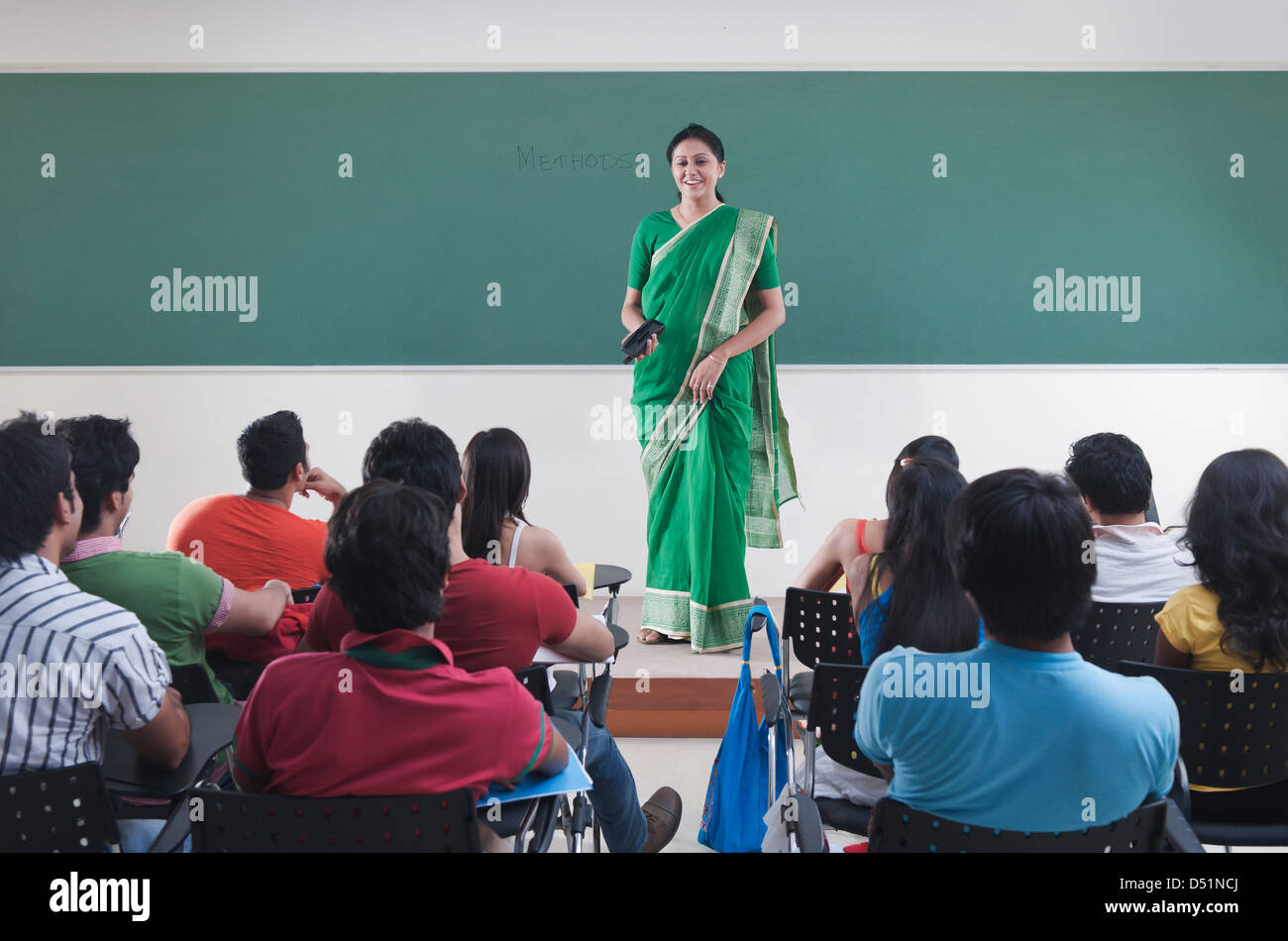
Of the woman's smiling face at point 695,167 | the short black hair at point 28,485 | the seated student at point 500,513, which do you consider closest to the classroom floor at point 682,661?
the seated student at point 500,513

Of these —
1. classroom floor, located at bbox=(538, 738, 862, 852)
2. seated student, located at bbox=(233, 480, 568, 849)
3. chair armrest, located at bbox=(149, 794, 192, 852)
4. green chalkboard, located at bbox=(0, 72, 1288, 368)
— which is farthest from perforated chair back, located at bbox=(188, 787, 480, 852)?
green chalkboard, located at bbox=(0, 72, 1288, 368)

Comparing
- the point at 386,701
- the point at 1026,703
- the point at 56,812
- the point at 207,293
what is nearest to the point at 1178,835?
the point at 1026,703

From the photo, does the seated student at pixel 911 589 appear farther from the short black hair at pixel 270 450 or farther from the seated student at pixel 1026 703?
the short black hair at pixel 270 450

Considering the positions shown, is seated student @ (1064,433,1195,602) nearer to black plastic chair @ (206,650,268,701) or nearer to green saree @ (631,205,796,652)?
green saree @ (631,205,796,652)

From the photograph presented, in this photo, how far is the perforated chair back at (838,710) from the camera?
1569 mm

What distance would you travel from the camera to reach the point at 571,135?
161 inches

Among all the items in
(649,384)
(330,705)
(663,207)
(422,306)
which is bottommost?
(330,705)

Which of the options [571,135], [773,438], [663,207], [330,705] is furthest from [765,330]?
[330,705]

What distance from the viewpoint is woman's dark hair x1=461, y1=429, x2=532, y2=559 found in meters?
2.03

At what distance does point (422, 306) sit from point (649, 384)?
1421 millimetres

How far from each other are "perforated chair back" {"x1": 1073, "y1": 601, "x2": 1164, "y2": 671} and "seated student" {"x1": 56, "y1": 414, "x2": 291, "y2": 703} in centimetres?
158

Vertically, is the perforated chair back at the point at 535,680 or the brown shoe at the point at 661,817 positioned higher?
the perforated chair back at the point at 535,680

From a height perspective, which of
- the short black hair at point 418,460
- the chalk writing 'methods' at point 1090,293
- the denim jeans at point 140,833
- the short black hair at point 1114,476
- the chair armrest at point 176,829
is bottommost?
the denim jeans at point 140,833
